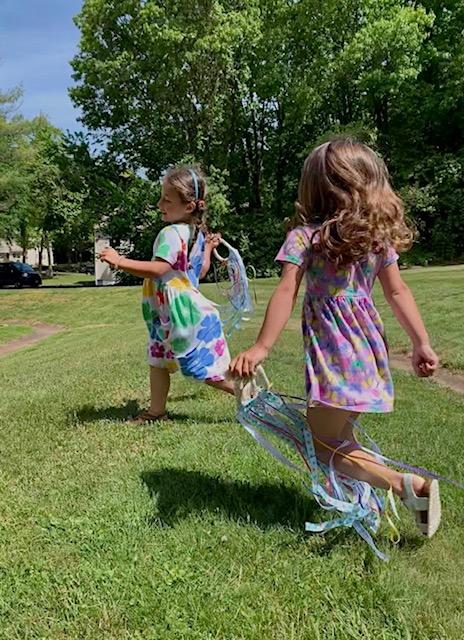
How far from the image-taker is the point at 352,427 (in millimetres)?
2785

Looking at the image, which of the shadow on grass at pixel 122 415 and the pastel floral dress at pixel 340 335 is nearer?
the pastel floral dress at pixel 340 335

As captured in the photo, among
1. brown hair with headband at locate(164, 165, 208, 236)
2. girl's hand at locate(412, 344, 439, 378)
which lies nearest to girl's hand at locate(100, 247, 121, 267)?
brown hair with headband at locate(164, 165, 208, 236)

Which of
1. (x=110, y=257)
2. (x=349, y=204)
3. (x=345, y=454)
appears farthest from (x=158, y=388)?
(x=349, y=204)

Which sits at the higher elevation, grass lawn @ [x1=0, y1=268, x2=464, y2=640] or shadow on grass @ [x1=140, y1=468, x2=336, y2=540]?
shadow on grass @ [x1=140, y1=468, x2=336, y2=540]

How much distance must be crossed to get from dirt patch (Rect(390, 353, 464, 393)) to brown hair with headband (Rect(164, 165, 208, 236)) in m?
3.81

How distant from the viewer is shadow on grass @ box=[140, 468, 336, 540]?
2.85 m

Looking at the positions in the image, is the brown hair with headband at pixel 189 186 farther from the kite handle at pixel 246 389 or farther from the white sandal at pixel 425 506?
the white sandal at pixel 425 506

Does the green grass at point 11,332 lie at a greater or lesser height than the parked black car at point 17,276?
lesser

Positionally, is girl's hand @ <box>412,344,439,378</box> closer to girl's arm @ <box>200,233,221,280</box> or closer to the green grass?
girl's arm @ <box>200,233,221,280</box>

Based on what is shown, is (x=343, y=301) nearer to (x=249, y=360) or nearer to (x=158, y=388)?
(x=249, y=360)

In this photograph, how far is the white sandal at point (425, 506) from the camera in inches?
98.0

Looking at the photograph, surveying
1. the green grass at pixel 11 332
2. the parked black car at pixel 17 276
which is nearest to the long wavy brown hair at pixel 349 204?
the green grass at pixel 11 332

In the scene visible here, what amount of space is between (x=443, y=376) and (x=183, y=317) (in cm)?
451

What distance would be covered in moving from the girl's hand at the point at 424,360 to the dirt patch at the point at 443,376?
4.26m
